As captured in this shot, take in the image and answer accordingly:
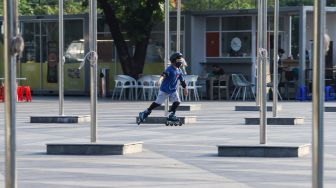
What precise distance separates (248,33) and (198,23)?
2.48 m

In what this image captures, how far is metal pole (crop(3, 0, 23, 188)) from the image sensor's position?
6762 millimetres

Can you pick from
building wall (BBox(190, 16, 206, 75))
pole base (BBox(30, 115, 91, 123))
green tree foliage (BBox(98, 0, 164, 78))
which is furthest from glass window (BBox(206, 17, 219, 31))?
pole base (BBox(30, 115, 91, 123))

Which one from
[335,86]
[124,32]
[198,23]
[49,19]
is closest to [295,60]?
[335,86]

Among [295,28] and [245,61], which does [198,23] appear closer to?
[245,61]

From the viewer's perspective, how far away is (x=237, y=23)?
43.7m

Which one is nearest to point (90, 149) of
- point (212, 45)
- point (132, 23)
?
point (132, 23)

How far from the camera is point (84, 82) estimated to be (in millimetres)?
46562

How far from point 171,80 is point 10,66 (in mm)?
17318

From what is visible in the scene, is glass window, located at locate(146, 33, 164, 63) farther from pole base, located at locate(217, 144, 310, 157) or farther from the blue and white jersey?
pole base, located at locate(217, 144, 310, 157)

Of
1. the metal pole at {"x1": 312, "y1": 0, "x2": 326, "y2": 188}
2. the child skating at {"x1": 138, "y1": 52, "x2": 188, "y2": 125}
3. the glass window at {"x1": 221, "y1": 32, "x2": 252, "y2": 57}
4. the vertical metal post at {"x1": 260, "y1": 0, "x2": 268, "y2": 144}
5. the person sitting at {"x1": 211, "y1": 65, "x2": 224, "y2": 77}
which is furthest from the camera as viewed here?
the glass window at {"x1": 221, "y1": 32, "x2": 252, "y2": 57}

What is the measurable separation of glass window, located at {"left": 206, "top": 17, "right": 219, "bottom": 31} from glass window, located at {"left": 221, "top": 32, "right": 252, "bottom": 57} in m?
0.50

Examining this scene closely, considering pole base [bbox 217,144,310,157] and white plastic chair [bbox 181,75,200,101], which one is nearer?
pole base [bbox 217,144,310,157]

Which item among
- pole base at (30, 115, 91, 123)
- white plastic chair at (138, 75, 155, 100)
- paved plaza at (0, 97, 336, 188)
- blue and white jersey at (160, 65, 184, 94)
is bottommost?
paved plaza at (0, 97, 336, 188)

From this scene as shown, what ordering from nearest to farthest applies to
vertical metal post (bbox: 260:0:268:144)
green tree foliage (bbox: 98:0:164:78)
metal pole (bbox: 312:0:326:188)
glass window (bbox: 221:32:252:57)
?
metal pole (bbox: 312:0:326:188) < vertical metal post (bbox: 260:0:268:144) < green tree foliage (bbox: 98:0:164:78) < glass window (bbox: 221:32:252:57)
